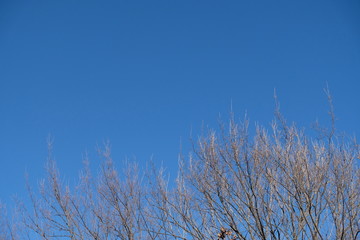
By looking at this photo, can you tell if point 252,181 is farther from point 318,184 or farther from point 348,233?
point 348,233

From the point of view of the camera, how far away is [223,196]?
5.35m

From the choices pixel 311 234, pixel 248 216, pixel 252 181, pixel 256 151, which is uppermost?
pixel 256 151

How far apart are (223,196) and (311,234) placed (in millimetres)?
1292

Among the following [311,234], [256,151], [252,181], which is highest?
[256,151]

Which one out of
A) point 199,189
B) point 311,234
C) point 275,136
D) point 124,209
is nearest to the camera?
point 311,234

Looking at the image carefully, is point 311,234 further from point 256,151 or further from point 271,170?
point 256,151

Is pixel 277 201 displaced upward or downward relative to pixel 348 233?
upward

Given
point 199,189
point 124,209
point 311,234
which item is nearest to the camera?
point 311,234

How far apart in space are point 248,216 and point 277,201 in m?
0.47

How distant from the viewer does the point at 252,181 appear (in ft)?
17.0

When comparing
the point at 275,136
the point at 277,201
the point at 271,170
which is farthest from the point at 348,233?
the point at 275,136

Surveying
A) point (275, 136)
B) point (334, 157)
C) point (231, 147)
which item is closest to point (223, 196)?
point (231, 147)

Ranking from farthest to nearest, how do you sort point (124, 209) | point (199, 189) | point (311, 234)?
point (124, 209) < point (199, 189) < point (311, 234)

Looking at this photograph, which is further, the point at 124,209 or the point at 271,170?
the point at 124,209
